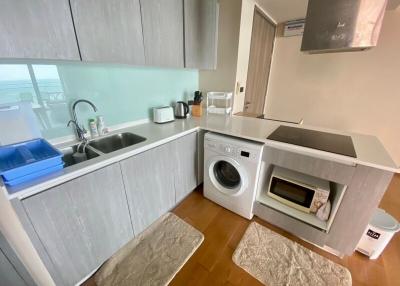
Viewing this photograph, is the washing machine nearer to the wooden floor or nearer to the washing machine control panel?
the washing machine control panel

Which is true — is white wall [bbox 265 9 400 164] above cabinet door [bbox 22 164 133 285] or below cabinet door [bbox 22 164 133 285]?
above

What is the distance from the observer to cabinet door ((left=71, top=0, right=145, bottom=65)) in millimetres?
1013

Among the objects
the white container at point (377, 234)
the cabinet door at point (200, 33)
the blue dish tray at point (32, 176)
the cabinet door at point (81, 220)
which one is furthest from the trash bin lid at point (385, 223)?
the blue dish tray at point (32, 176)

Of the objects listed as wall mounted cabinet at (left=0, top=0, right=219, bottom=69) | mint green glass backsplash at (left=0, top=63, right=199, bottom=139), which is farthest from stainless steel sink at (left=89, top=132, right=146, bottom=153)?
wall mounted cabinet at (left=0, top=0, right=219, bottom=69)

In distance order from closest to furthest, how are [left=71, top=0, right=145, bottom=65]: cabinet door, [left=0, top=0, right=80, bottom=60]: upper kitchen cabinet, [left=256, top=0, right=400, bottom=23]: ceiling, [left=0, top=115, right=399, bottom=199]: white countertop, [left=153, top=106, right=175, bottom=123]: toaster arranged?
[left=0, top=0, right=80, bottom=60]: upper kitchen cabinet < [left=0, top=115, right=399, bottom=199]: white countertop < [left=71, top=0, right=145, bottom=65]: cabinet door < [left=153, top=106, right=175, bottom=123]: toaster < [left=256, top=0, right=400, bottom=23]: ceiling

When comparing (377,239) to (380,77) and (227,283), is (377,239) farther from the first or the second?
(380,77)

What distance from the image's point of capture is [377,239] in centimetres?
133

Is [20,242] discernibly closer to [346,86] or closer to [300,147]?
[300,147]

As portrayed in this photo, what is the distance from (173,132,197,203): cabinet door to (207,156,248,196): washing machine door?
22 centimetres

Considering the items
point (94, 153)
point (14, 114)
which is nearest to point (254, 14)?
point (94, 153)

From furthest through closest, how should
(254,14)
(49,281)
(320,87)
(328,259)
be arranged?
(320,87), (254,14), (328,259), (49,281)

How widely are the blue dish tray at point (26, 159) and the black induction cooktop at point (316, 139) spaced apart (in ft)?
5.04

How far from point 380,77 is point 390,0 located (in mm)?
907

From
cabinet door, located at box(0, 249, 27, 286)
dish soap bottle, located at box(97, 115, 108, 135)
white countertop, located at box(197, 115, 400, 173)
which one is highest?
dish soap bottle, located at box(97, 115, 108, 135)
